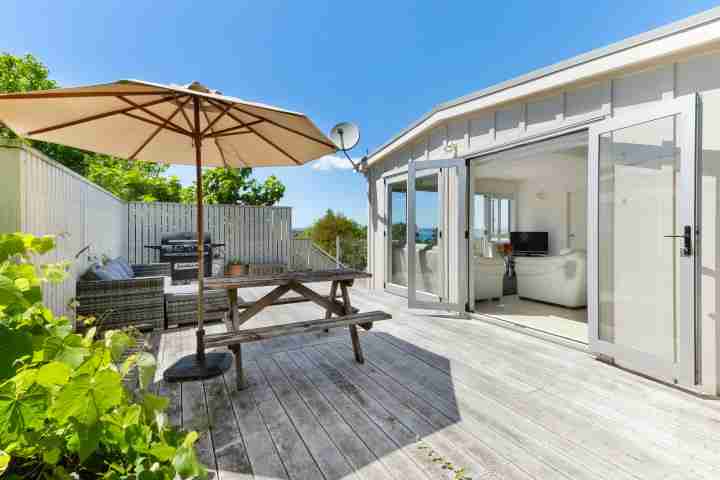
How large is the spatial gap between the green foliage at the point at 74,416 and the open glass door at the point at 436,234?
153 inches

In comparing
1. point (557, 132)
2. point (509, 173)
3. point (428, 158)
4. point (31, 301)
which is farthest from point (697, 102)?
point (509, 173)

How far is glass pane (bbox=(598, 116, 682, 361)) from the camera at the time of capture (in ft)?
7.86

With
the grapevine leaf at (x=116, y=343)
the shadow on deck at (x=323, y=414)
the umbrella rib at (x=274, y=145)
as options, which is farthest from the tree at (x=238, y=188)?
the grapevine leaf at (x=116, y=343)

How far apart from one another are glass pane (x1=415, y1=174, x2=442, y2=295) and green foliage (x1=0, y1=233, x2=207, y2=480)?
13.4 ft

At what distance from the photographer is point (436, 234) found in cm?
468

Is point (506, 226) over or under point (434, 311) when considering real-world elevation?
over

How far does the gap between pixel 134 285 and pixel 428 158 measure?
4173 mm

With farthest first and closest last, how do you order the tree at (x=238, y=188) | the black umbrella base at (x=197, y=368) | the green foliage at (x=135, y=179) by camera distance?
the tree at (x=238, y=188), the green foliage at (x=135, y=179), the black umbrella base at (x=197, y=368)

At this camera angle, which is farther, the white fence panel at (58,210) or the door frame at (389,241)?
Answer: the door frame at (389,241)

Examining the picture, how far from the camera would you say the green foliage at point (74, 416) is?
0.67 meters

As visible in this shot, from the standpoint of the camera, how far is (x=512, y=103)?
3.62 meters

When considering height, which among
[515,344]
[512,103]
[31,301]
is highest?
[512,103]

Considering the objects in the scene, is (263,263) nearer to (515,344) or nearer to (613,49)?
(515,344)

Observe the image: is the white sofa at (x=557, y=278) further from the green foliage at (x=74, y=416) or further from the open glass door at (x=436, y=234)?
the green foliage at (x=74, y=416)
